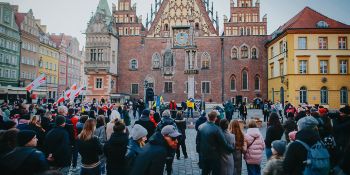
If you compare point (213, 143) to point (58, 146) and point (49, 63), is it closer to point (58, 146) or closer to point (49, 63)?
point (58, 146)

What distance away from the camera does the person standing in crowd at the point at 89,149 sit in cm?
521

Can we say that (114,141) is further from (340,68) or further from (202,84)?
(202,84)

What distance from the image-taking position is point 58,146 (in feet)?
18.2

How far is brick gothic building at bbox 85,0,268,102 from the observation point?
124ft

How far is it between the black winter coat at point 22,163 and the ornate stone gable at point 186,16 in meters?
36.5

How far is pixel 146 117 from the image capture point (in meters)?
7.92

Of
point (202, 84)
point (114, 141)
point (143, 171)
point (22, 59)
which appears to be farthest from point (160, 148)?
point (22, 59)

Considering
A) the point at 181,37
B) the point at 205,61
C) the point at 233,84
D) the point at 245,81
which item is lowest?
the point at 233,84

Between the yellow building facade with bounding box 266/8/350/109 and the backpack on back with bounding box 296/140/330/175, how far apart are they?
27.1 metres

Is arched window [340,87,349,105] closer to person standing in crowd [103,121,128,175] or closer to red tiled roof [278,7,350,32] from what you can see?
red tiled roof [278,7,350,32]

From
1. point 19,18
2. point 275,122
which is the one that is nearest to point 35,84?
point 275,122

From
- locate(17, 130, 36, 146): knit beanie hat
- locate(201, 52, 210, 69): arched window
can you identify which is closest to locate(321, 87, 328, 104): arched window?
locate(201, 52, 210, 69): arched window

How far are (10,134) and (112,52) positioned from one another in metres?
35.3

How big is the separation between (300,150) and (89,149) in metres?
3.72
